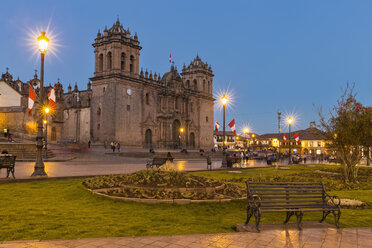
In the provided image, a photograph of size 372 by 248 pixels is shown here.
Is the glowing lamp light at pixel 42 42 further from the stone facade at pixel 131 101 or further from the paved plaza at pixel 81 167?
the stone facade at pixel 131 101

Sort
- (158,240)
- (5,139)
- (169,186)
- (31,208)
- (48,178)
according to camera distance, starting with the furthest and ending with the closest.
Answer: (5,139), (48,178), (169,186), (31,208), (158,240)

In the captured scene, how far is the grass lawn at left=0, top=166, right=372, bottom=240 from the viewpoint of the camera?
6.07 meters

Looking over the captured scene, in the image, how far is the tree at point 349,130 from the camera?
Result: 1620cm

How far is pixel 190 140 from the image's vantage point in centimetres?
6172

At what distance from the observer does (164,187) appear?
9.71 m

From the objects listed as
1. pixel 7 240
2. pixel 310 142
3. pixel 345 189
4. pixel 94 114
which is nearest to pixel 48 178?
pixel 7 240

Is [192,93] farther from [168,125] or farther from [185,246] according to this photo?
[185,246]

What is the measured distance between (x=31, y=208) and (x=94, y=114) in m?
41.3

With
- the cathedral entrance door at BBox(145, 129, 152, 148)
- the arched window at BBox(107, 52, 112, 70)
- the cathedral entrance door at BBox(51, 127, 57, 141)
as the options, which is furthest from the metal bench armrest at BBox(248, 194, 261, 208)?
the cathedral entrance door at BBox(145, 129, 152, 148)

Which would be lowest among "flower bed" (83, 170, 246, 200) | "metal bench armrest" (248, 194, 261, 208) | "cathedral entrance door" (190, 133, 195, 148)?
"flower bed" (83, 170, 246, 200)

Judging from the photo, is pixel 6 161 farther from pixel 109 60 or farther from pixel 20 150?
pixel 109 60

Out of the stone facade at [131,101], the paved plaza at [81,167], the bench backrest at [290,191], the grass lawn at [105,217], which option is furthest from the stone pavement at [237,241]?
the stone facade at [131,101]

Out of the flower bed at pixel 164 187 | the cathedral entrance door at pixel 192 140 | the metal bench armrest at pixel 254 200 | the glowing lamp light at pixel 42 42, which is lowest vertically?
the flower bed at pixel 164 187

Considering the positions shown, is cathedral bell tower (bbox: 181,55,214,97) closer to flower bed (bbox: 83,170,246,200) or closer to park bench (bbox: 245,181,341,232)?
flower bed (bbox: 83,170,246,200)
